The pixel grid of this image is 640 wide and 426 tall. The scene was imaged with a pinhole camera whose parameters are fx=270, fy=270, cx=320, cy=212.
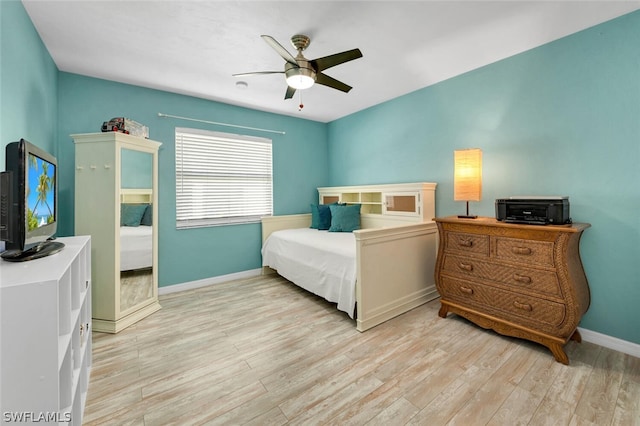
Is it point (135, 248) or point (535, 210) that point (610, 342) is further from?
point (135, 248)

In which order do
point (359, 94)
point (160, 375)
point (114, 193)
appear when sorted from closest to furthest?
point (160, 375)
point (114, 193)
point (359, 94)

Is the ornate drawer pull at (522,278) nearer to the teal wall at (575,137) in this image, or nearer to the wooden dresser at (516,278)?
the wooden dresser at (516,278)

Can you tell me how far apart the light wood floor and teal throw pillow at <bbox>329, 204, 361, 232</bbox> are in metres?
1.45

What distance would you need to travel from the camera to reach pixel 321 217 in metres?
4.05

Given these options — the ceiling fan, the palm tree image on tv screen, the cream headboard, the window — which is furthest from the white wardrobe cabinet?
the ceiling fan

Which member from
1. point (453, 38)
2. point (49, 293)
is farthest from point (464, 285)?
point (49, 293)

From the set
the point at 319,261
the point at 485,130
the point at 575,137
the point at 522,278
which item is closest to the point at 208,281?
the point at 319,261

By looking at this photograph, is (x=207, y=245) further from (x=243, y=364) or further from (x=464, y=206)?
(x=464, y=206)

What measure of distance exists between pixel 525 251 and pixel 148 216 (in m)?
3.47

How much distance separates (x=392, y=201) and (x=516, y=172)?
1358mm

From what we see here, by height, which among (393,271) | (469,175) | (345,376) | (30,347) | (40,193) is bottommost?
(345,376)

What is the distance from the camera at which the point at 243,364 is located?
Result: 195 centimetres

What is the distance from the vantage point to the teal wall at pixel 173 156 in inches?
111

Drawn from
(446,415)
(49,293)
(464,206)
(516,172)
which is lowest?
(446,415)
